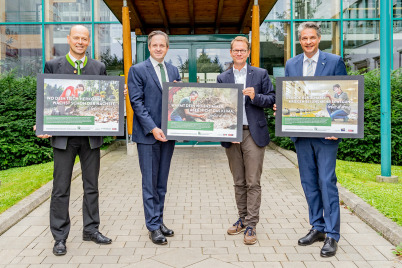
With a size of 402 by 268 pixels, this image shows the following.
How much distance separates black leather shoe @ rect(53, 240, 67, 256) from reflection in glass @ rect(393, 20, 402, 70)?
40.5 feet

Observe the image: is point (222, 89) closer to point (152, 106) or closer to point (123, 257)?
point (152, 106)

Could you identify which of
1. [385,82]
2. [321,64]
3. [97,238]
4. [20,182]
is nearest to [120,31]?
[20,182]

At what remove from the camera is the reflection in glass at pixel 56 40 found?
12969 millimetres

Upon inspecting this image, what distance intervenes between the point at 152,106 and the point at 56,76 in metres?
0.97

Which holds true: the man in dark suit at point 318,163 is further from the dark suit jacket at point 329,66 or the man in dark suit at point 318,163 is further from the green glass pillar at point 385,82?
the green glass pillar at point 385,82

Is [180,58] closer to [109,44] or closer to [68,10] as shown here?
[109,44]

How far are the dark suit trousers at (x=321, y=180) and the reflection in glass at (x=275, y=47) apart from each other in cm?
902

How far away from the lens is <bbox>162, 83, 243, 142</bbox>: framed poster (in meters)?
4.00

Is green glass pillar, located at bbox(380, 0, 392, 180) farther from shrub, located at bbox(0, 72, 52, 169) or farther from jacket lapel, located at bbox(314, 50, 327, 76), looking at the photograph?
shrub, located at bbox(0, 72, 52, 169)

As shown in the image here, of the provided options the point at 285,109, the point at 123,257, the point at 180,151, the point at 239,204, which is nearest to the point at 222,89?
the point at 285,109

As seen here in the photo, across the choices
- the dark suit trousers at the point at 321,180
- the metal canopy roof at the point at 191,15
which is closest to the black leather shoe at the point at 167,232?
the dark suit trousers at the point at 321,180

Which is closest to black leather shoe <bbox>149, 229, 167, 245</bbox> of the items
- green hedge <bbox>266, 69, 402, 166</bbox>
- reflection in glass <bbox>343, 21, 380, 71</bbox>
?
green hedge <bbox>266, 69, 402, 166</bbox>

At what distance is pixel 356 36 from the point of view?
13.2m

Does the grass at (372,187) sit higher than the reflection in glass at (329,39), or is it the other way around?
the reflection in glass at (329,39)
